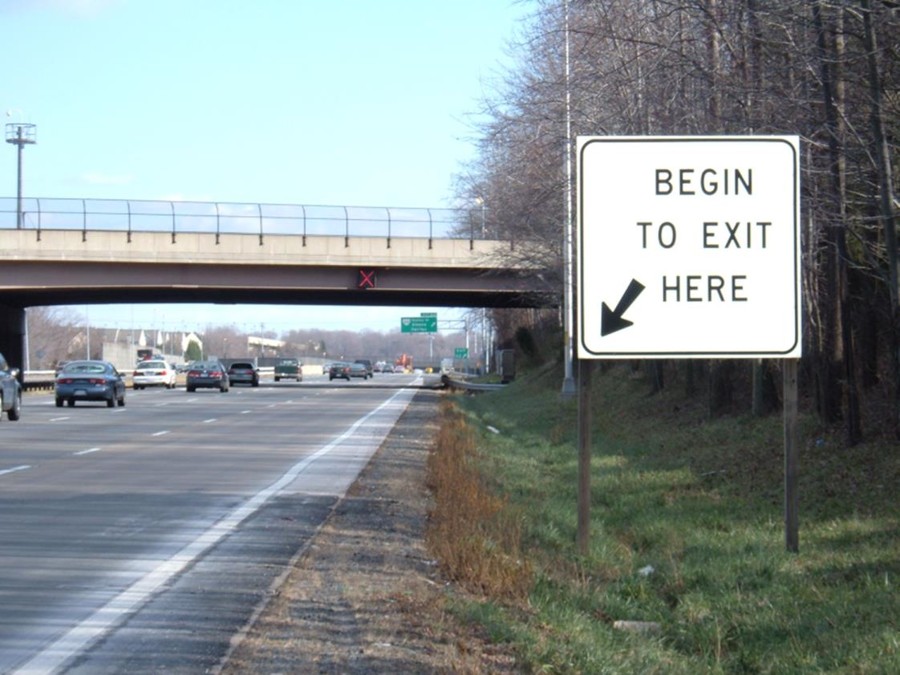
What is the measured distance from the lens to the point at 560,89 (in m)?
24.6

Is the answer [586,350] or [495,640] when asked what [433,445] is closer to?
[586,350]

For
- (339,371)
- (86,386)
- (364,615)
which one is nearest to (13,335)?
(86,386)

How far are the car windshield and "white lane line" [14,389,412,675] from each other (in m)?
27.7

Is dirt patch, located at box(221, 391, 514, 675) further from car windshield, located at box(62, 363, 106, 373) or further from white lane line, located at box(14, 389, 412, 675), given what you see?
car windshield, located at box(62, 363, 106, 373)

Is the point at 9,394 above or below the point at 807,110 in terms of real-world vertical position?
below

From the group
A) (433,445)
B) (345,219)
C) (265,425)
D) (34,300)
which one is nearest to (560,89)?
(433,445)


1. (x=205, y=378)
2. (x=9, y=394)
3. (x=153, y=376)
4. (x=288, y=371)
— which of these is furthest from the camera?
(x=288, y=371)

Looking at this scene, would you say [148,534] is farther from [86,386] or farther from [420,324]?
[420,324]

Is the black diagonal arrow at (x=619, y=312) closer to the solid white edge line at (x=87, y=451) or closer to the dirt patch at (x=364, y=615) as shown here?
the dirt patch at (x=364, y=615)

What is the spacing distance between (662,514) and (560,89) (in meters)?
12.6

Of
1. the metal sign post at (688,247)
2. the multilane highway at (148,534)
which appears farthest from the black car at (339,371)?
the metal sign post at (688,247)

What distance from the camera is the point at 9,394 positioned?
30766 millimetres

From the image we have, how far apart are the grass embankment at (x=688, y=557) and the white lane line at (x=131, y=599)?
2118mm

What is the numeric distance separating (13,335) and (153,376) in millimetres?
8039
